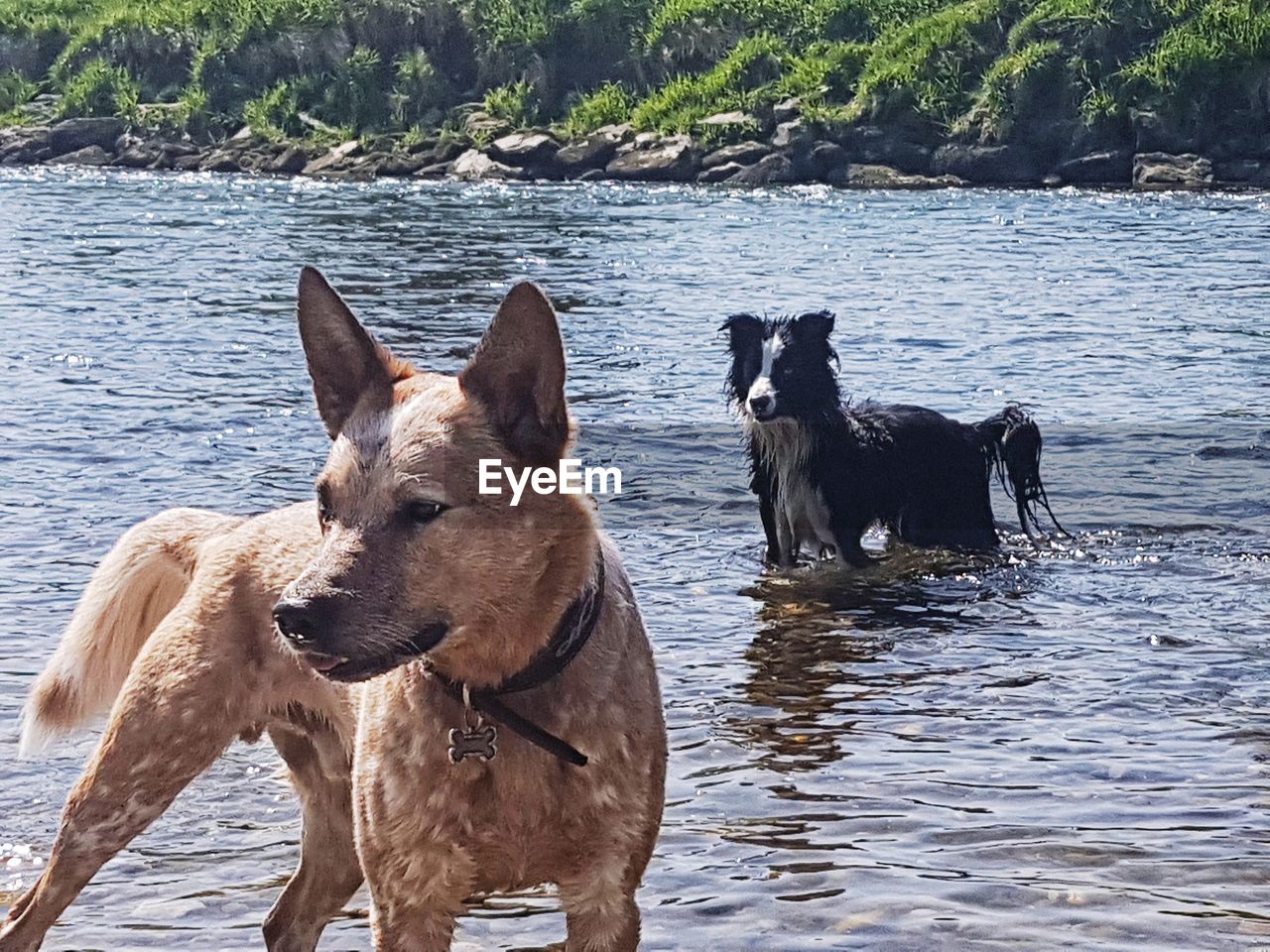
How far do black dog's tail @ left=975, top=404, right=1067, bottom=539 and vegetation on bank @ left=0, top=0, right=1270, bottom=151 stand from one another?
2373 cm

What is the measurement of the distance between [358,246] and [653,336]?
347 inches

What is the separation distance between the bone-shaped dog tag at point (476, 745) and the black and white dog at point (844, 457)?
233 inches

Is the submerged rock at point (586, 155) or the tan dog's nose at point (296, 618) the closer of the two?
the tan dog's nose at point (296, 618)

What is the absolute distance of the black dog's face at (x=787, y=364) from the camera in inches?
374

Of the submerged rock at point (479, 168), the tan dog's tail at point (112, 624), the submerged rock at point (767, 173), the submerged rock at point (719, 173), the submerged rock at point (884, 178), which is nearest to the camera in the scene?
the tan dog's tail at point (112, 624)

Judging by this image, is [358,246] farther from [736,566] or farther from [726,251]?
[736,566]

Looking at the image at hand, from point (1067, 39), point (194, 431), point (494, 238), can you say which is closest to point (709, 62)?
point (1067, 39)

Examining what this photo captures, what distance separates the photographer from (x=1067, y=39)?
35.2m

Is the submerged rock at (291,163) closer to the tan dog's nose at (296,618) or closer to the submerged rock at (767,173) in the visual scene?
the submerged rock at (767,173)

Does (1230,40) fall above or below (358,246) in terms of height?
above

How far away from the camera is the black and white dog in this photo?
956cm

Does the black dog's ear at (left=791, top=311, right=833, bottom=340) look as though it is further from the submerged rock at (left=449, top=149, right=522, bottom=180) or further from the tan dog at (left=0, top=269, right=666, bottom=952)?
the submerged rock at (left=449, top=149, right=522, bottom=180)

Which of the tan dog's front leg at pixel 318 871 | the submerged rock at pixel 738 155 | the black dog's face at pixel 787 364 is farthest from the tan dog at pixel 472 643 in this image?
the submerged rock at pixel 738 155

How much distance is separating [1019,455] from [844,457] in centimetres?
105
